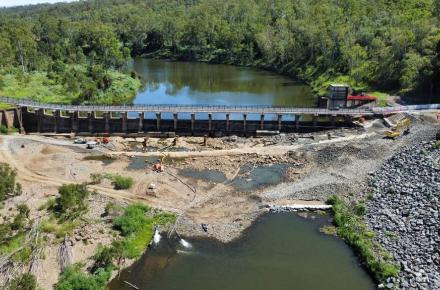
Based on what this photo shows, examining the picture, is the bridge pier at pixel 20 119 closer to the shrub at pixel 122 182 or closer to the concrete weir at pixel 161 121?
the concrete weir at pixel 161 121

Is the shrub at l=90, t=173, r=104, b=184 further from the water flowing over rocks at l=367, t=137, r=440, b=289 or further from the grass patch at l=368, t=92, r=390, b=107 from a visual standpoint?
the grass patch at l=368, t=92, r=390, b=107

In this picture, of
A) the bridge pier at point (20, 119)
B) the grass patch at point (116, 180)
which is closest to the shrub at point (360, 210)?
the grass patch at point (116, 180)

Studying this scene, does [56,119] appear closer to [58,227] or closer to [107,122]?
[107,122]

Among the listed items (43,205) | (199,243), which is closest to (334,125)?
(199,243)

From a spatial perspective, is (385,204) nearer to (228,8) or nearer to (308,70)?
(308,70)

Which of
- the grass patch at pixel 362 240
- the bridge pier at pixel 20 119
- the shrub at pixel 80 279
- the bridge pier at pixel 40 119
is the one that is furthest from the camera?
the bridge pier at pixel 40 119
